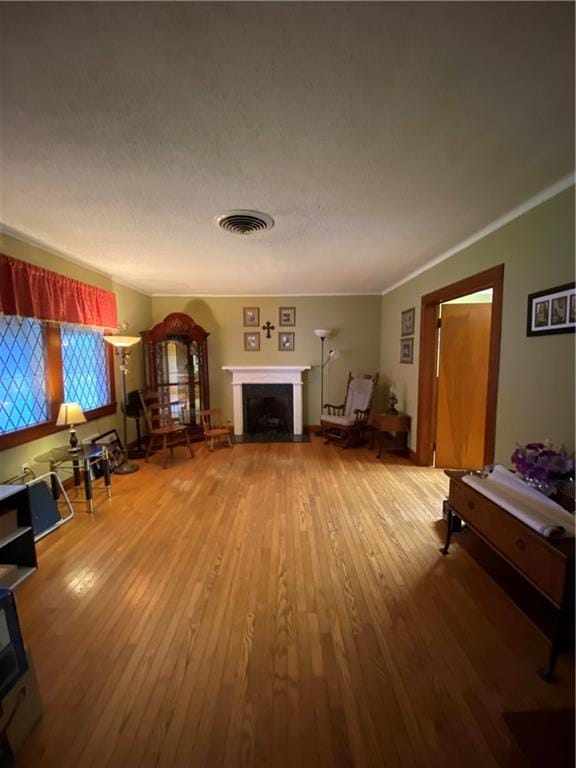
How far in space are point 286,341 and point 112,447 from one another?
2.96 m

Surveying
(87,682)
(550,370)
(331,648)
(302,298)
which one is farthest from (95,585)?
(302,298)

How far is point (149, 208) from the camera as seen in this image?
80.4 inches

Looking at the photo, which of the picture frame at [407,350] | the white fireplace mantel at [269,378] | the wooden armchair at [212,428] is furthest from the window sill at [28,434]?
the picture frame at [407,350]

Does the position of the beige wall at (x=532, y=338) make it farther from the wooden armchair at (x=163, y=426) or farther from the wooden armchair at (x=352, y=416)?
the wooden armchair at (x=163, y=426)

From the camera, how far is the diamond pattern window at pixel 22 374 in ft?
8.14

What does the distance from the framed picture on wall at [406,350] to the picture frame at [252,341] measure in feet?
7.51

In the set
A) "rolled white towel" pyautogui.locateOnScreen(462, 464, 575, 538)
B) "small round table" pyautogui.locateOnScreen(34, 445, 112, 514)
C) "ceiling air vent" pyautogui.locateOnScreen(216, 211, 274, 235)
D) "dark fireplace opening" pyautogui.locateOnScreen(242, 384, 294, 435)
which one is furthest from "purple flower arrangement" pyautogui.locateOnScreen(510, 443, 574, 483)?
"dark fireplace opening" pyautogui.locateOnScreen(242, 384, 294, 435)

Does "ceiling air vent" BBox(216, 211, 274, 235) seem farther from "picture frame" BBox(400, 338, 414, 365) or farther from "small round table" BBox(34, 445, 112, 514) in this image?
"picture frame" BBox(400, 338, 414, 365)

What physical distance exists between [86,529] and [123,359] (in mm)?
2154

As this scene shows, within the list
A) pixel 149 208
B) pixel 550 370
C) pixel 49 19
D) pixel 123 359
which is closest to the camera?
pixel 49 19

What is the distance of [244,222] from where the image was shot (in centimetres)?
221

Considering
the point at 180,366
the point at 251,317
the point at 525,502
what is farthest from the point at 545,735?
the point at 251,317

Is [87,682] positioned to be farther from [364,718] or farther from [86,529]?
[86,529]

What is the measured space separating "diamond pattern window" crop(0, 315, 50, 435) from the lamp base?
3.41 feet
